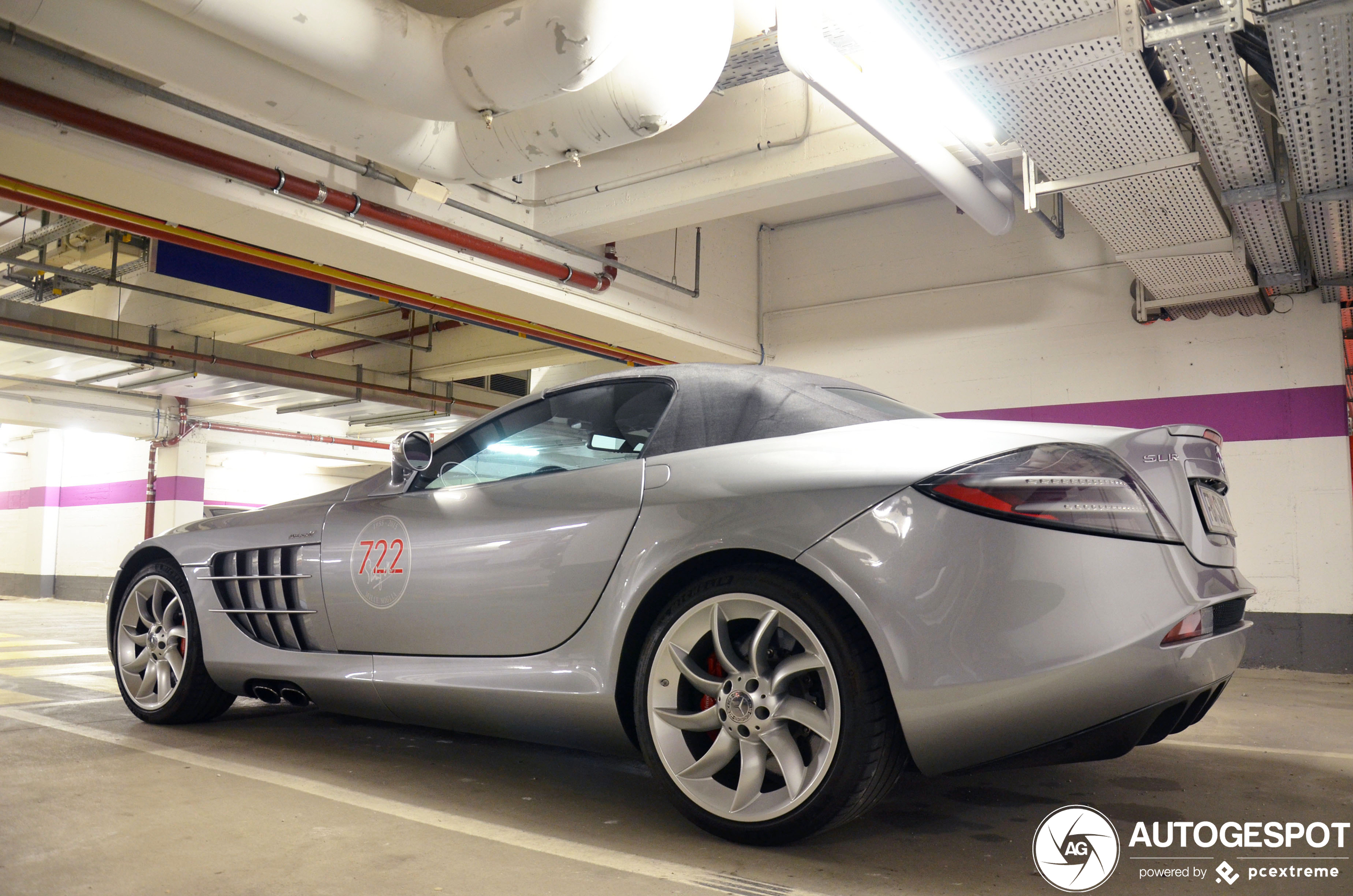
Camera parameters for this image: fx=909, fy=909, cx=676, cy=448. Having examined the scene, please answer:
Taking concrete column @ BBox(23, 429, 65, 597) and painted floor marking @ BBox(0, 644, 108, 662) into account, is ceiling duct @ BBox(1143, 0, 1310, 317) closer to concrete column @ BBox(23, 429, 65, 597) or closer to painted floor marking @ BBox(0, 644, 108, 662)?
painted floor marking @ BBox(0, 644, 108, 662)

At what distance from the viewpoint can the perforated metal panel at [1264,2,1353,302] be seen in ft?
10.5

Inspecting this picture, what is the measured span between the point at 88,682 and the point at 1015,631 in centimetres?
474

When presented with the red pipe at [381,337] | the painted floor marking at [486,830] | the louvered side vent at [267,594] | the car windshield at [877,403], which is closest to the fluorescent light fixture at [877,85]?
the car windshield at [877,403]

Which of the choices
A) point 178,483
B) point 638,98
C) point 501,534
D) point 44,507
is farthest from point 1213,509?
point 44,507

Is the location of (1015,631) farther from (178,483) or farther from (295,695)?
(178,483)

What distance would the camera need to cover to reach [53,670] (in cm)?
519

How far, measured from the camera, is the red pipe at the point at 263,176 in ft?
13.2

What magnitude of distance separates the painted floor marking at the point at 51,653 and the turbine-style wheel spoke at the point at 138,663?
121 inches

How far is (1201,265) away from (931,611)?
206 inches

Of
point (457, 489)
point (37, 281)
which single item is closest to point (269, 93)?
point (457, 489)

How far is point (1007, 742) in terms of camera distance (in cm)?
181

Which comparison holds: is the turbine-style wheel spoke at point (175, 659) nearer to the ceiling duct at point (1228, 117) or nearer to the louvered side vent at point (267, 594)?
the louvered side vent at point (267, 594)

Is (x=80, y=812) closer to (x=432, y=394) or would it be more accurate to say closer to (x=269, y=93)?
(x=269, y=93)

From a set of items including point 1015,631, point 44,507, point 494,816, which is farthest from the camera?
point 44,507
